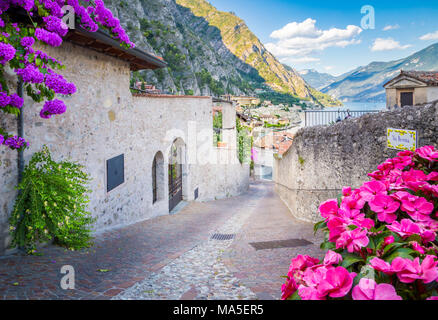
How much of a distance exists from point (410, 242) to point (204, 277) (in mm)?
3725

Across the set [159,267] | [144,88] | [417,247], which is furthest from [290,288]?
[144,88]

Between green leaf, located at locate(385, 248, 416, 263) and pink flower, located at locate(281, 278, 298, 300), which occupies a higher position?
green leaf, located at locate(385, 248, 416, 263)

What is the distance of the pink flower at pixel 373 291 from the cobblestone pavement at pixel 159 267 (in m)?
2.88

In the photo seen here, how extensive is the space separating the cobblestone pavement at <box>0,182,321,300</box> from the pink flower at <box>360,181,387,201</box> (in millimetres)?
2416

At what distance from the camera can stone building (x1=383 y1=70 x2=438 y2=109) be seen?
47.3 feet

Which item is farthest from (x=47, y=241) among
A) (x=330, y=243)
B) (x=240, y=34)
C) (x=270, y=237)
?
(x=240, y=34)

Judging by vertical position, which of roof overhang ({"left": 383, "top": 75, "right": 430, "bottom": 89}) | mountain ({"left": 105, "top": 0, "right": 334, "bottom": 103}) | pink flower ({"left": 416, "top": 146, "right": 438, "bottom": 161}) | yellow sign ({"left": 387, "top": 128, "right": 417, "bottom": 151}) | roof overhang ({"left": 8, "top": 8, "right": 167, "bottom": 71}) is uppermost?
mountain ({"left": 105, "top": 0, "right": 334, "bottom": 103})

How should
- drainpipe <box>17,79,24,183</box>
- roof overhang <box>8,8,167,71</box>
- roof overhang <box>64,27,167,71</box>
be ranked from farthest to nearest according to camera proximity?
roof overhang <box>64,27,167,71</box> → drainpipe <box>17,79,24,183</box> → roof overhang <box>8,8,167,71</box>

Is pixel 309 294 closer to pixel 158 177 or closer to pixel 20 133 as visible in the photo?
pixel 20 133

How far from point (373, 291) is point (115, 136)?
8047 mm

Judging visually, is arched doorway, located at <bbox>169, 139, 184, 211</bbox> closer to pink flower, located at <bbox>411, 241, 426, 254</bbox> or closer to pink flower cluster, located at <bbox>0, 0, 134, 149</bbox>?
pink flower cluster, located at <bbox>0, 0, 134, 149</bbox>

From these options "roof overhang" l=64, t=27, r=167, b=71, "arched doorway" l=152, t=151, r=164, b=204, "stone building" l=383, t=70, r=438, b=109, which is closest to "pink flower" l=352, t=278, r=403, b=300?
"roof overhang" l=64, t=27, r=167, b=71

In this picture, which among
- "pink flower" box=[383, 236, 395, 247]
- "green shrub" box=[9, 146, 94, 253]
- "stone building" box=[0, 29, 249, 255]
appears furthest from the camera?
"stone building" box=[0, 29, 249, 255]

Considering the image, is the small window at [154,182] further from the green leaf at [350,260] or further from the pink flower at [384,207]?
the green leaf at [350,260]
